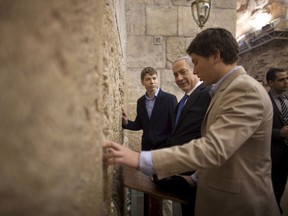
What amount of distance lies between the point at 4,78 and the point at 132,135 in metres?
4.05

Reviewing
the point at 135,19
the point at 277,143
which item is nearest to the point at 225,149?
the point at 277,143

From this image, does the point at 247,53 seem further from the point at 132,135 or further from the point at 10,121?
the point at 10,121

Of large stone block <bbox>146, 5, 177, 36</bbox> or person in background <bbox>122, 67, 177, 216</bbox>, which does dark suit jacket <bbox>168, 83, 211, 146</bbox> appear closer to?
person in background <bbox>122, 67, 177, 216</bbox>

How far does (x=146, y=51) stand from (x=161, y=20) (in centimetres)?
64

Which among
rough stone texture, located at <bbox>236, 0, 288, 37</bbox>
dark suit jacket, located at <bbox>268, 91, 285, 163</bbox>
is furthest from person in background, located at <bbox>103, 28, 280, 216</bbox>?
rough stone texture, located at <bbox>236, 0, 288, 37</bbox>

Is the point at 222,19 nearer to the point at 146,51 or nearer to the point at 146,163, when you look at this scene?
the point at 146,51

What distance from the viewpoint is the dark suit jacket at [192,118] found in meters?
1.83

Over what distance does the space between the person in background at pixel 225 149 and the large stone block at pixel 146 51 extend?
319 cm

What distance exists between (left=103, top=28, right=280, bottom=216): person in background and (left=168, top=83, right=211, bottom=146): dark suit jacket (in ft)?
1.63

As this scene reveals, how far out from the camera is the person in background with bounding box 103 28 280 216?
0.98 m

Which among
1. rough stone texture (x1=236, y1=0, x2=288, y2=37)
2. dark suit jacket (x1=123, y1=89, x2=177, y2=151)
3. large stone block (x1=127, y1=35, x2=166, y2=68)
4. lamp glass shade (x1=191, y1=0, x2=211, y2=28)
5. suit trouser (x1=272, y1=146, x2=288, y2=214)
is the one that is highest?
rough stone texture (x1=236, y1=0, x2=288, y2=37)

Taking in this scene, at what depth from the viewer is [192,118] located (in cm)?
184

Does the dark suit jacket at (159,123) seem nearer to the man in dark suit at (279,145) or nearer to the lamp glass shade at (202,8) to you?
the man in dark suit at (279,145)

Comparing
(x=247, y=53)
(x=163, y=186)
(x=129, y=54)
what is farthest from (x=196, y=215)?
(x=247, y=53)
